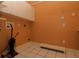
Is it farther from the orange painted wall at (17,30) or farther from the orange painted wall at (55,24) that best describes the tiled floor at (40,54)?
the orange painted wall at (55,24)

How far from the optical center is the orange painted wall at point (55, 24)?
3729 mm

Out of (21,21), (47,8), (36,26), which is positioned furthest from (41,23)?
(21,21)

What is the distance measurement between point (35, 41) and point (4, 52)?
2.25 m

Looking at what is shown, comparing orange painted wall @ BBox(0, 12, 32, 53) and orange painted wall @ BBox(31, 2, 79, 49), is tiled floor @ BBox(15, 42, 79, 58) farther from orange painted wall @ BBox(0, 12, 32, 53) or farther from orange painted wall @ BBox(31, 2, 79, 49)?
orange painted wall @ BBox(31, 2, 79, 49)

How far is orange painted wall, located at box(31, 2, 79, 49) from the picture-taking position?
3.73 metres

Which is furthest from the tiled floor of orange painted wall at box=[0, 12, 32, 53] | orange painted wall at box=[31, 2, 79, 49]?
orange painted wall at box=[31, 2, 79, 49]

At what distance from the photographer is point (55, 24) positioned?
414 cm

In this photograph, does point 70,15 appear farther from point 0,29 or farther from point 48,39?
point 0,29

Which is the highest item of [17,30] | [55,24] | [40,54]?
[55,24]

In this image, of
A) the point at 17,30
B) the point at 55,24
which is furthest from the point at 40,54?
the point at 55,24

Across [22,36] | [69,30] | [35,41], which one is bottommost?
[35,41]

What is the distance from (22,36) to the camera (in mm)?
3967

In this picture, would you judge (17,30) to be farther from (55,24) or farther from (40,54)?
(55,24)

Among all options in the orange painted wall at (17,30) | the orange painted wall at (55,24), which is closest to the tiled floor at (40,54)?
the orange painted wall at (17,30)
